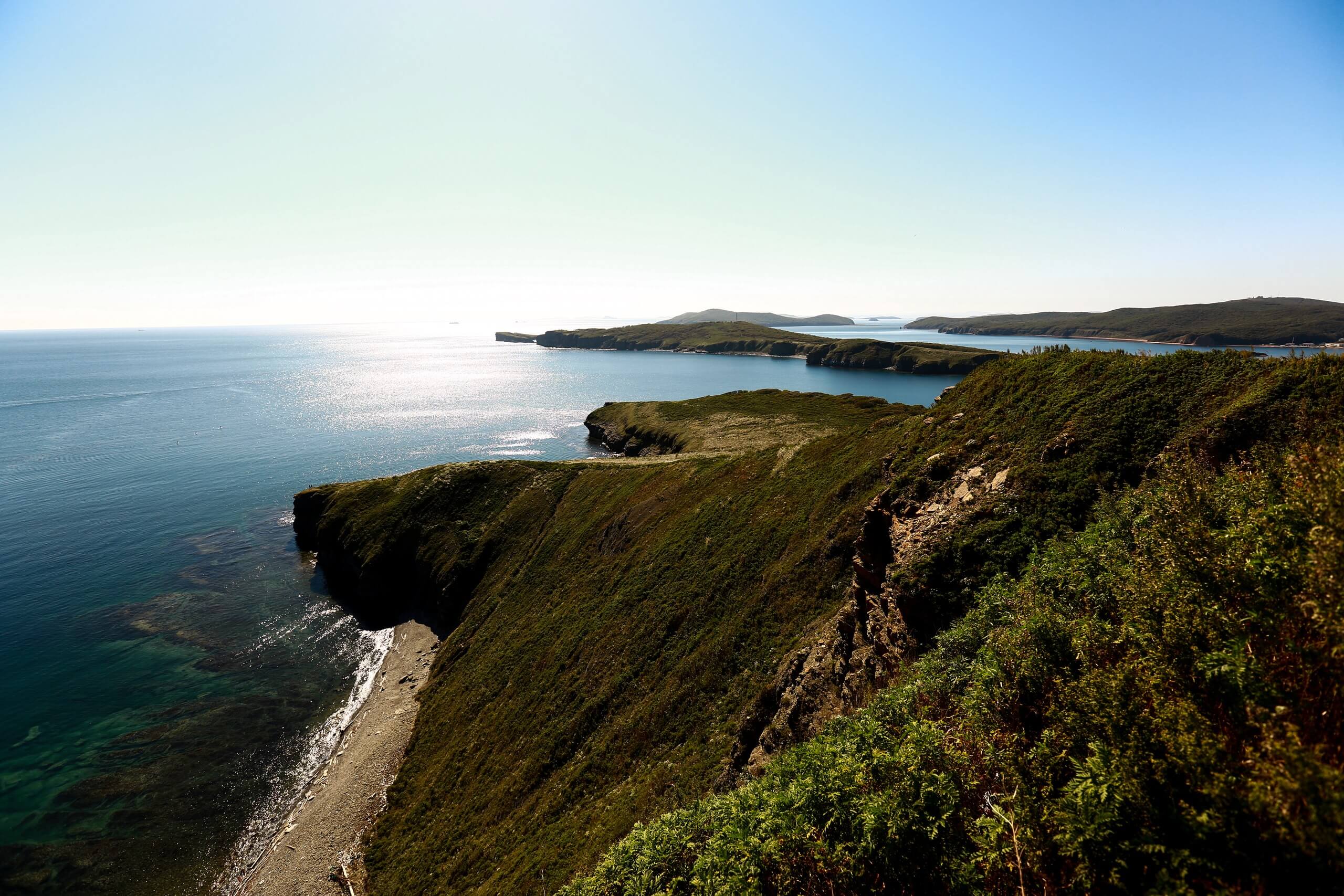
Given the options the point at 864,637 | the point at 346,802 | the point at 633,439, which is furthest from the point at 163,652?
the point at 633,439

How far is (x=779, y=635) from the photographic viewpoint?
26.3 m

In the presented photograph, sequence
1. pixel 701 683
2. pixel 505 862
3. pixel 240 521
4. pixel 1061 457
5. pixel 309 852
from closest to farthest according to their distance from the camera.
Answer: pixel 1061 457
pixel 505 862
pixel 701 683
pixel 309 852
pixel 240 521

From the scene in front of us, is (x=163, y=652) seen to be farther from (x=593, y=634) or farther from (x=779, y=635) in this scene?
(x=779, y=635)

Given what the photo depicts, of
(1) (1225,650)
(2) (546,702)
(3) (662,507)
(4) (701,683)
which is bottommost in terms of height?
(2) (546,702)

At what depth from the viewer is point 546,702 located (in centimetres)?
3403

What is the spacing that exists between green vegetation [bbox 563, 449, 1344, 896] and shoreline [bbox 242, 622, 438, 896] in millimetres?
28779

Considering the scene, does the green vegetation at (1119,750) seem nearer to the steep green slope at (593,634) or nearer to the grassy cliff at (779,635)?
the grassy cliff at (779,635)

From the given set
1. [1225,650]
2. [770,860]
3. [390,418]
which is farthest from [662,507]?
[390,418]

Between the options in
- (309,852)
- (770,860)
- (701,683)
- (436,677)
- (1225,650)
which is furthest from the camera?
(436,677)

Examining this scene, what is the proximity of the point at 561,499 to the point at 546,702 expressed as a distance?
30933mm

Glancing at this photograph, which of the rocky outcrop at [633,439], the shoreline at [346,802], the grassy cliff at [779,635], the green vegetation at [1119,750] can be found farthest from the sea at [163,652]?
the green vegetation at [1119,750]

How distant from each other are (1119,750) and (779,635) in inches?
779

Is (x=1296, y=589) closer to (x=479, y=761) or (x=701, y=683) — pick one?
(x=701, y=683)

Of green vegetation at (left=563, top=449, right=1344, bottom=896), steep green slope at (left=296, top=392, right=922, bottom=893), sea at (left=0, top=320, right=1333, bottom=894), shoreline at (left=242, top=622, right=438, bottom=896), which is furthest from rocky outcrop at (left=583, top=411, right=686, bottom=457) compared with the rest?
green vegetation at (left=563, top=449, right=1344, bottom=896)
